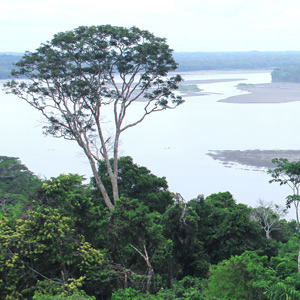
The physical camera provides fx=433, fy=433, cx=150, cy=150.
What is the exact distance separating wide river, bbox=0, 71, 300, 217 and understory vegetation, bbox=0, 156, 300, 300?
1155 cm

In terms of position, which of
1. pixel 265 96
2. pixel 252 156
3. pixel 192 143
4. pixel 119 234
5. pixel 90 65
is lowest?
pixel 252 156

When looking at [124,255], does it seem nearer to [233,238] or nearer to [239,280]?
[239,280]

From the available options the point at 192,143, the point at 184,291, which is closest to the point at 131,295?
the point at 184,291

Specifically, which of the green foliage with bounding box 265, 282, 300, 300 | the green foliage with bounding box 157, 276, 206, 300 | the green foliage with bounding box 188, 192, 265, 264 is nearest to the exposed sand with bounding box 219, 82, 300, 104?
the green foliage with bounding box 188, 192, 265, 264

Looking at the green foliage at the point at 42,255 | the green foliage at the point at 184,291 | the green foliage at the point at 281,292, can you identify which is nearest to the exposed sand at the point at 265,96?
the green foliage at the point at 184,291

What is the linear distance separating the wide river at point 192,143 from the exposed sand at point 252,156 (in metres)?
0.73

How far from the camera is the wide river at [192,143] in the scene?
985 inches

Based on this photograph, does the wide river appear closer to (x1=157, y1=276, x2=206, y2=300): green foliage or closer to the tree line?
the tree line

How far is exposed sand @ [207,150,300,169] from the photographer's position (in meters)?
27.8

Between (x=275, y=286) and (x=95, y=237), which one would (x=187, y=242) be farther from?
(x=275, y=286)

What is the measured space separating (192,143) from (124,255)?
24857mm

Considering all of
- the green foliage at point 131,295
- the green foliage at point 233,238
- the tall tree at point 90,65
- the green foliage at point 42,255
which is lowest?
the green foliage at point 233,238

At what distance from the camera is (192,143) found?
3384 cm

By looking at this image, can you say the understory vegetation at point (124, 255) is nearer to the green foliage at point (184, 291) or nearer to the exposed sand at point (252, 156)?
the green foliage at point (184, 291)
